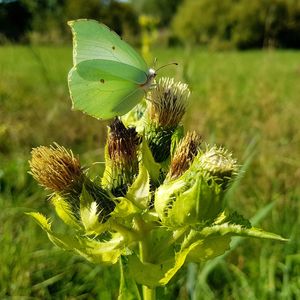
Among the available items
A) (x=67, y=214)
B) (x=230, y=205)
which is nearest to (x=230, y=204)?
(x=230, y=205)

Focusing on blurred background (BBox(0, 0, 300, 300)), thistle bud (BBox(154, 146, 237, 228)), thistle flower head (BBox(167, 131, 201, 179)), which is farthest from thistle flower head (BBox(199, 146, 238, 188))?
blurred background (BBox(0, 0, 300, 300))

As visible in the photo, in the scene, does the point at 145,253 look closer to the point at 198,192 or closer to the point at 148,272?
the point at 148,272

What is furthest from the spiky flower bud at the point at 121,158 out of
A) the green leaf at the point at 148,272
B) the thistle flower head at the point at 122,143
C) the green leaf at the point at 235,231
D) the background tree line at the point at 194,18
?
the background tree line at the point at 194,18

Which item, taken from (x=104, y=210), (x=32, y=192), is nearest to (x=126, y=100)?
(x=104, y=210)

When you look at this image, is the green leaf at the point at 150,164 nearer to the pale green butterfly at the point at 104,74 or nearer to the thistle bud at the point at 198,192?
the thistle bud at the point at 198,192

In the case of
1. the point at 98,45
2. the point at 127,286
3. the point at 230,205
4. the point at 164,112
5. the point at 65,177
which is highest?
the point at 98,45

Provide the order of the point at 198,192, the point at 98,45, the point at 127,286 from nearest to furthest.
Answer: the point at 198,192 < the point at 127,286 < the point at 98,45
